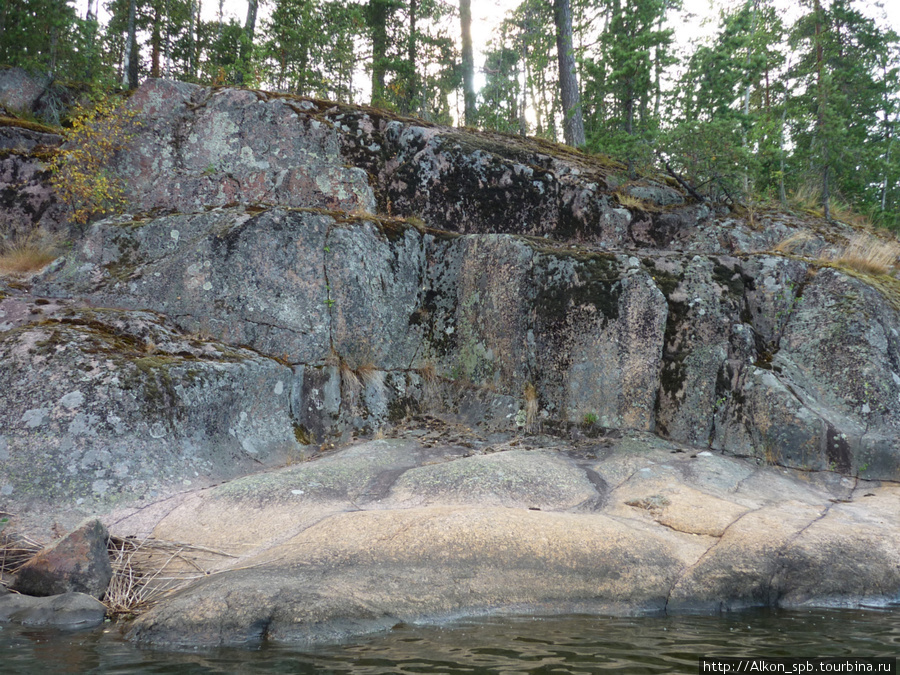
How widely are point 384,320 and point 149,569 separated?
547 cm

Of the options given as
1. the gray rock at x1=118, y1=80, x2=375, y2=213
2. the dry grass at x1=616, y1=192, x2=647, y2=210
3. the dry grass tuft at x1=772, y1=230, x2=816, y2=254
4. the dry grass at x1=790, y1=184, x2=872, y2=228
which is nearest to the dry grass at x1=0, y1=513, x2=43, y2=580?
the gray rock at x1=118, y1=80, x2=375, y2=213

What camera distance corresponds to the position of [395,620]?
491 cm

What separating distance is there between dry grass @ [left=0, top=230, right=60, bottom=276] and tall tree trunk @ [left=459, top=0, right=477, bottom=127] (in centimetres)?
1226

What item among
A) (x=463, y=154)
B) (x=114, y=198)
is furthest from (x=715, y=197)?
(x=114, y=198)

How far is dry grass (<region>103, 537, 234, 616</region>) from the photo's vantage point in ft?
17.1

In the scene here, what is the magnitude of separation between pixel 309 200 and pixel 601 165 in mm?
6593

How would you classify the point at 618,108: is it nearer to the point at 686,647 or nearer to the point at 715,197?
the point at 715,197

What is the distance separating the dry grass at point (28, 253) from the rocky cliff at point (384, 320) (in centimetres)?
65

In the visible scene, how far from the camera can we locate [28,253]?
10305 millimetres

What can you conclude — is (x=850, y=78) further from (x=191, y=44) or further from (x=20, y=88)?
(x=20, y=88)

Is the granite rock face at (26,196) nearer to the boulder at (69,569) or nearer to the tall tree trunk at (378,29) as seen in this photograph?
the boulder at (69,569)

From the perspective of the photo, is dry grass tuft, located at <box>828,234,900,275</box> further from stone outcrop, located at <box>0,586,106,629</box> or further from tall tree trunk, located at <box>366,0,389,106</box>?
tall tree trunk, located at <box>366,0,389,106</box>

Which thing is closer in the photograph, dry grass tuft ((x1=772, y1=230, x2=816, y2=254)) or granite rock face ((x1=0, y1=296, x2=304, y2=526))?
granite rock face ((x1=0, y1=296, x2=304, y2=526))

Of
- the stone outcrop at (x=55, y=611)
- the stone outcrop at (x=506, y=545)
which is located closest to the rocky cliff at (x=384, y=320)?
the stone outcrop at (x=506, y=545)
